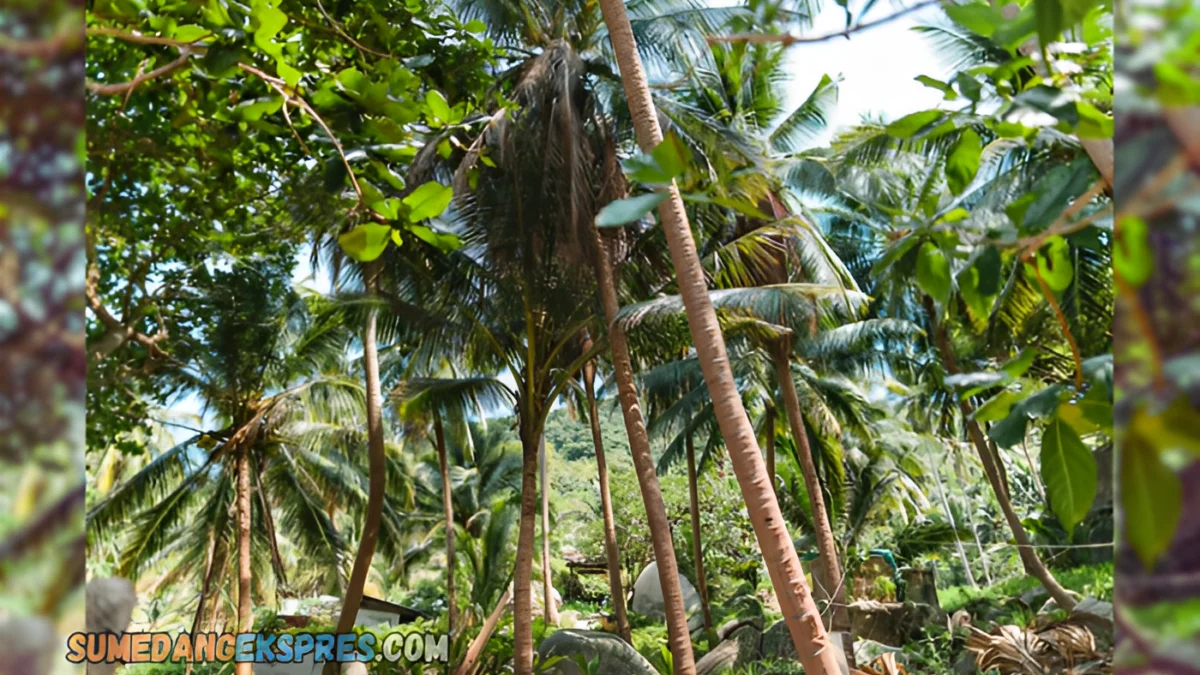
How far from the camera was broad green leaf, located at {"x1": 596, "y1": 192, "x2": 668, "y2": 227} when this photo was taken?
0.38 meters

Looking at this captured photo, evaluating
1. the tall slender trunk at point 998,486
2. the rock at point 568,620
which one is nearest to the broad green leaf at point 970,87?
the tall slender trunk at point 998,486

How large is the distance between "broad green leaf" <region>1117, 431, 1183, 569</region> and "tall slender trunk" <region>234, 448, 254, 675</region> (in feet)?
30.8

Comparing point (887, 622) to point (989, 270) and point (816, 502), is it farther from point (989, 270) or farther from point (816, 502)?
point (989, 270)

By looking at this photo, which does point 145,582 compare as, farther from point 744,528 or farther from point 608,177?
point 608,177

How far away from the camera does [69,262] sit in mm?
356

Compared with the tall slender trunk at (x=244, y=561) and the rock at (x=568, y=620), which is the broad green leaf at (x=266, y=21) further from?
the rock at (x=568, y=620)

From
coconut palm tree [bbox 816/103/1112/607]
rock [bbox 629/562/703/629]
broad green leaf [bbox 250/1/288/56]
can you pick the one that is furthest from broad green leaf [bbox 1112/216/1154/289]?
rock [bbox 629/562/703/629]

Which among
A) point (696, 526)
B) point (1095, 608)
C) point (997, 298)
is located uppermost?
point (997, 298)

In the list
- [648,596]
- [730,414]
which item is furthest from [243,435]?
[730,414]

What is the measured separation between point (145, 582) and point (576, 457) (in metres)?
15.3

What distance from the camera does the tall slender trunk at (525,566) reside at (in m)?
7.28

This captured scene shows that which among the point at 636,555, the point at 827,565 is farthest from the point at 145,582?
the point at 827,565

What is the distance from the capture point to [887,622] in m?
9.93

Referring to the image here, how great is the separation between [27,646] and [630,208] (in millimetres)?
276
